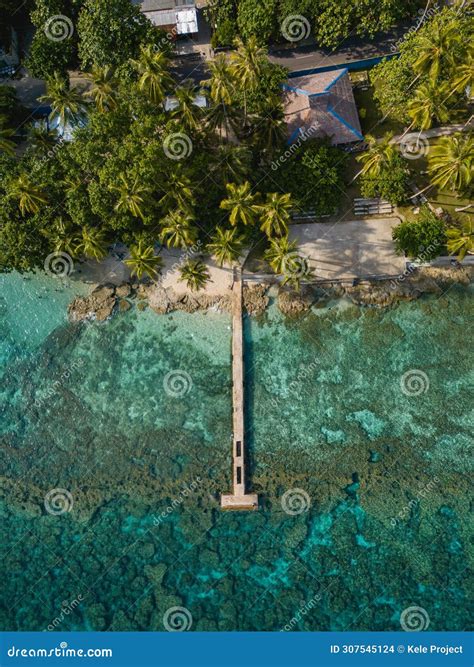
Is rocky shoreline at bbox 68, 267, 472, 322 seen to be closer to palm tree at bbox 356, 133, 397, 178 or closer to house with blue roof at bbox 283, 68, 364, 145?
palm tree at bbox 356, 133, 397, 178

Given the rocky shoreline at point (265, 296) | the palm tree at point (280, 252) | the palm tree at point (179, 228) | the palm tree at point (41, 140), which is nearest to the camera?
the palm tree at point (179, 228)

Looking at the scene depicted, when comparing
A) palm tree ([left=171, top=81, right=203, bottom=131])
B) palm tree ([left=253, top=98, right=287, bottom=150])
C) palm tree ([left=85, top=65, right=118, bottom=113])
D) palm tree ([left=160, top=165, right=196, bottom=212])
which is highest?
palm tree ([left=85, top=65, right=118, bottom=113])

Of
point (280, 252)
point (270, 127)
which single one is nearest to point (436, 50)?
point (270, 127)

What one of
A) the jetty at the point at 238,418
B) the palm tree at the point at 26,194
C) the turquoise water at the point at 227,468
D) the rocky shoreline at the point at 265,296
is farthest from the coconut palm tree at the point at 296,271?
the palm tree at the point at 26,194

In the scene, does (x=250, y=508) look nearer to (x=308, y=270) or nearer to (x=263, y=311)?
(x=263, y=311)

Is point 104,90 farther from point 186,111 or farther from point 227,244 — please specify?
point 227,244

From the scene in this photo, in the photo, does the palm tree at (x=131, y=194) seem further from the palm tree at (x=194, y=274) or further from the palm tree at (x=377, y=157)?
the palm tree at (x=377, y=157)

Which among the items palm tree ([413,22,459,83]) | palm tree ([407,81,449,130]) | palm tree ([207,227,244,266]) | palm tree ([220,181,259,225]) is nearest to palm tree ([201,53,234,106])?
palm tree ([220,181,259,225])
